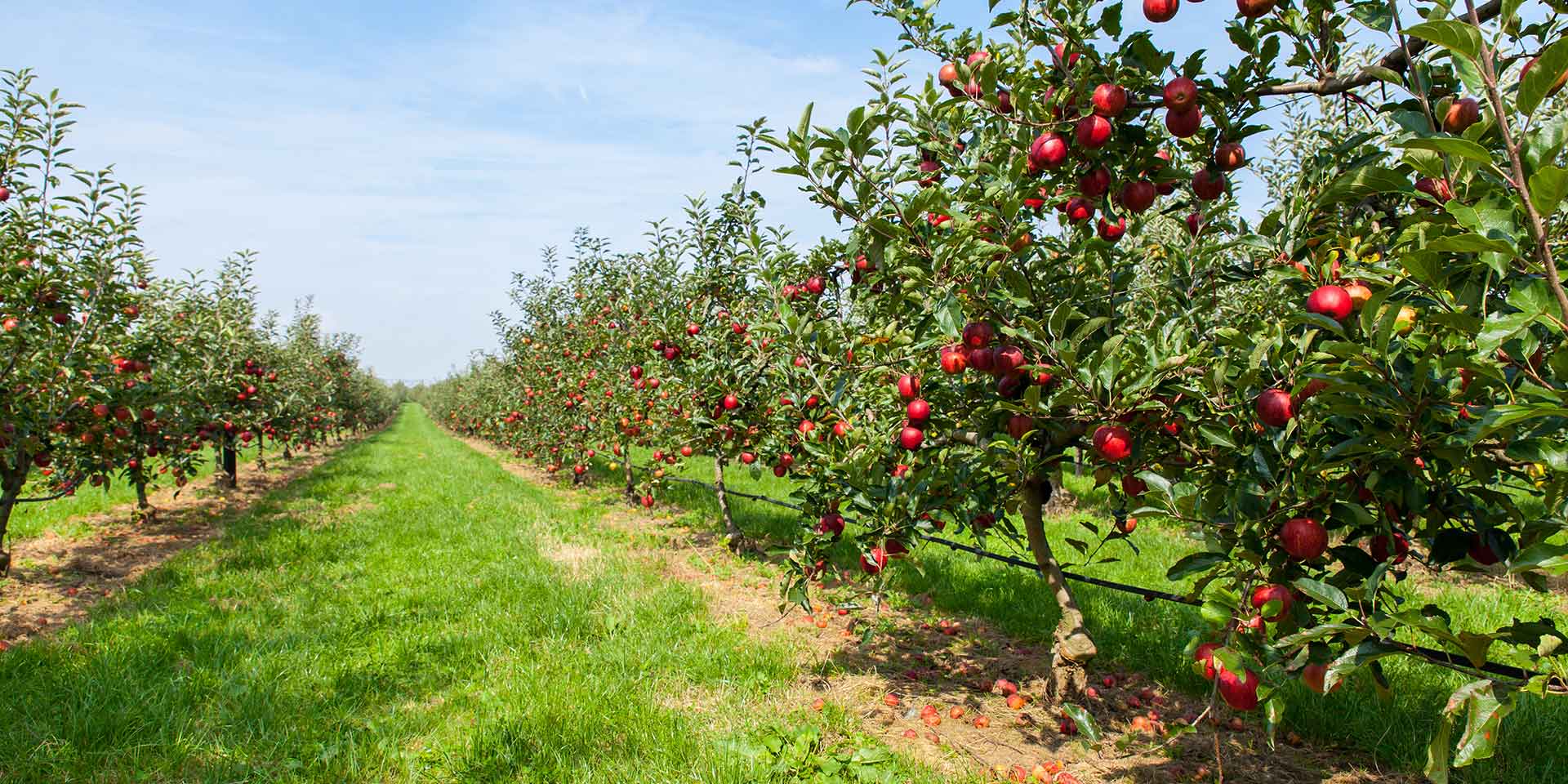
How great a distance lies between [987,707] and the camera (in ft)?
11.9

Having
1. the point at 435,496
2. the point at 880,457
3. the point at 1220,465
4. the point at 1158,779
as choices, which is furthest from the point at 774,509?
the point at 1220,465

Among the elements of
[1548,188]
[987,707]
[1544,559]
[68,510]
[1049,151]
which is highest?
[1049,151]

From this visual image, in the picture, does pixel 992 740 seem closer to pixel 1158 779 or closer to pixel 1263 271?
pixel 1158 779

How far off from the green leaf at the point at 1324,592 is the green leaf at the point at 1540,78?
1.00 meters

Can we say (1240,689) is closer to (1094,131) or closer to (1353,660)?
(1353,660)

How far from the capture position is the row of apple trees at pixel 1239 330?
138 cm

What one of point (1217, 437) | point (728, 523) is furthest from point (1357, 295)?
point (728, 523)

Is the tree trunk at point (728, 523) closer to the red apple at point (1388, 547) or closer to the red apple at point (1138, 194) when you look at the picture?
the red apple at point (1138, 194)

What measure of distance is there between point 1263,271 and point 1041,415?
0.81 meters

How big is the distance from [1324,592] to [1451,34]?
1145 mm

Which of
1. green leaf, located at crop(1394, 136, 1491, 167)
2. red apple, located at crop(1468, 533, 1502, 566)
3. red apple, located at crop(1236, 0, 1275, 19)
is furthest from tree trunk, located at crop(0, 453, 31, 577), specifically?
red apple, located at crop(1468, 533, 1502, 566)

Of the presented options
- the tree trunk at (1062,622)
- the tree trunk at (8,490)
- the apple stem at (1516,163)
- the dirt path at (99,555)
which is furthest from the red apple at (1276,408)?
the tree trunk at (8,490)

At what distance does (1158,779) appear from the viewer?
2939 millimetres

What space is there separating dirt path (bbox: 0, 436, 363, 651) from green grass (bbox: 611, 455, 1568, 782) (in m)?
5.25
